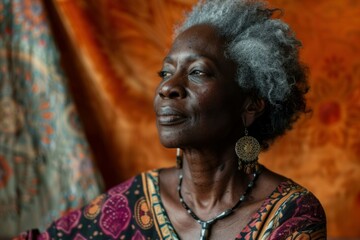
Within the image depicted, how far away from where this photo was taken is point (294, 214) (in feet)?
6.70

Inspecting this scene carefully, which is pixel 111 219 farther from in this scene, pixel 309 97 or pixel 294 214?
pixel 309 97

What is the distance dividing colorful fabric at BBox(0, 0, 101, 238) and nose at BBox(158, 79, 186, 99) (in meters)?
1.08

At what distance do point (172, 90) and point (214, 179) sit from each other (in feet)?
1.10

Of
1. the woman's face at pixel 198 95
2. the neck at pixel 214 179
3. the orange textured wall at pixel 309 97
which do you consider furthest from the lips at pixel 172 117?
the orange textured wall at pixel 309 97

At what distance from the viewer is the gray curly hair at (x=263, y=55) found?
212cm

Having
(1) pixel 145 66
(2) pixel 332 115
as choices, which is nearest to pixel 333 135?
(2) pixel 332 115

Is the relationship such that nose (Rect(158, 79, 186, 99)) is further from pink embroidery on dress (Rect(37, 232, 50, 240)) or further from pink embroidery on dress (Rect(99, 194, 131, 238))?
pink embroidery on dress (Rect(37, 232, 50, 240))

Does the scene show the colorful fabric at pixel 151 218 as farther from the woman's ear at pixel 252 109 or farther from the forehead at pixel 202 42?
the forehead at pixel 202 42

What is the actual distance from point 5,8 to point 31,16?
0.12m

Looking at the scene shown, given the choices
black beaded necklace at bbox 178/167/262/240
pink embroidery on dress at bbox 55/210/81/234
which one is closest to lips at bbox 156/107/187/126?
black beaded necklace at bbox 178/167/262/240

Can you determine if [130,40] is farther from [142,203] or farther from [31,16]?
[142,203]

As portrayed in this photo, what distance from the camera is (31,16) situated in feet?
9.94

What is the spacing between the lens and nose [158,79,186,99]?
203cm

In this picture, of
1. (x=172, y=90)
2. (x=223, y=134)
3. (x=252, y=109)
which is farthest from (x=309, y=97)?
(x=172, y=90)
